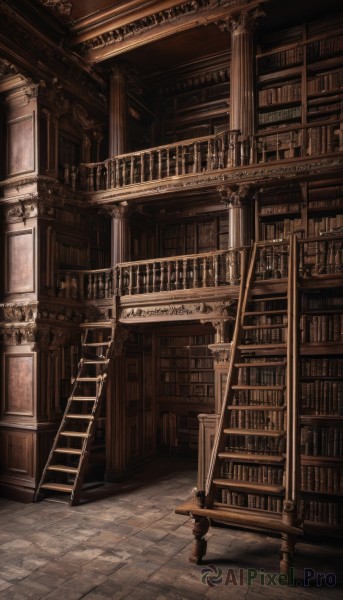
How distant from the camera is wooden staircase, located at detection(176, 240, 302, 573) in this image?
374 cm

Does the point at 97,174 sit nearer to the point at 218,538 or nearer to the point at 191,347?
the point at 191,347

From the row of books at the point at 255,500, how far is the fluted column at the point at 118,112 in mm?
5239

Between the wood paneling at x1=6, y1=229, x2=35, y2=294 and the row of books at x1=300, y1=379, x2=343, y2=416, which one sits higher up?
the wood paneling at x1=6, y1=229, x2=35, y2=294

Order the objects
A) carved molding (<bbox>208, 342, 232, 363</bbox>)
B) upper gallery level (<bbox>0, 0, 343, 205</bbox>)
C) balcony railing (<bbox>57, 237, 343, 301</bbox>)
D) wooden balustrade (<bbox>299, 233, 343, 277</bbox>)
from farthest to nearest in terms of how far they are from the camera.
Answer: upper gallery level (<bbox>0, 0, 343, 205</bbox>) → carved molding (<bbox>208, 342, 232, 363</bbox>) → balcony railing (<bbox>57, 237, 343, 301</bbox>) → wooden balustrade (<bbox>299, 233, 343, 277</bbox>)

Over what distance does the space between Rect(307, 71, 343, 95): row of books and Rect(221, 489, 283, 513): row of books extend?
5265 millimetres

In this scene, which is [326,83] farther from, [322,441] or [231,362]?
[322,441]

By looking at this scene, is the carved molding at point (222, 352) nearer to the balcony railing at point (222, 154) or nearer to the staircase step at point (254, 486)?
the staircase step at point (254, 486)

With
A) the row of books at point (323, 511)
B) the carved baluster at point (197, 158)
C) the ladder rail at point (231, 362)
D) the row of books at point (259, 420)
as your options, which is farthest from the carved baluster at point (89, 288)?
the row of books at point (323, 511)

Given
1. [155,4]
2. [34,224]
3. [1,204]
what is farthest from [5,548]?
[155,4]

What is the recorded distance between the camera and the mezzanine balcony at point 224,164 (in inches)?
234

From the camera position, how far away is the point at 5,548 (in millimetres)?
4406

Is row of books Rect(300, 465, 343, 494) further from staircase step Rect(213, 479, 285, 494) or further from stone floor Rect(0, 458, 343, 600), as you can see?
staircase step Rect(213, 479, 285, 494)

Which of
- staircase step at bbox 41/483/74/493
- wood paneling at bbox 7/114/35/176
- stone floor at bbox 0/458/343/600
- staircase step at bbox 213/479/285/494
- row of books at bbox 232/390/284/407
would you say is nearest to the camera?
stone floor at bbox 0/458/343/600

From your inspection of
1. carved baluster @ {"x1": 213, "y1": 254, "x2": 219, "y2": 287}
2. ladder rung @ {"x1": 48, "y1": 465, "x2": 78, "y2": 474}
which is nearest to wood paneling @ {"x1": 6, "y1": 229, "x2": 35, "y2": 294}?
ladder rung @ {"x1": 48, "y1": 465, "x2": 78, "y2": 474}
